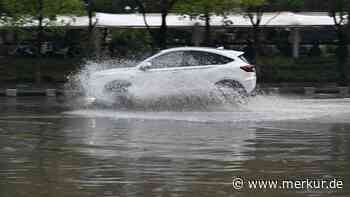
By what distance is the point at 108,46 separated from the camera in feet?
125

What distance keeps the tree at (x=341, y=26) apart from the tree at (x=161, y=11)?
639 cm

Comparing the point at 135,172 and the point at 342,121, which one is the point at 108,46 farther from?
the point at 135,172

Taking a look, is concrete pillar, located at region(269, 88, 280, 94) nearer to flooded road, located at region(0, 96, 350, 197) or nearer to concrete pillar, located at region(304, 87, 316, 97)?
concrete pillar, located at region(304, 87, 316, 97)

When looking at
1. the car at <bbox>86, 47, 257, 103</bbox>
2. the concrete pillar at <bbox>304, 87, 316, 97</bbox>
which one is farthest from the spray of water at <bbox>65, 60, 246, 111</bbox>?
the concrete pillar at <bbox>304, 87, 316, 97</bbox>

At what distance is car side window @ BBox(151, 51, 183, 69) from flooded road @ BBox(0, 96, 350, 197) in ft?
6.18

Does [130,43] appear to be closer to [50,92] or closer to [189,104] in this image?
[50,92]

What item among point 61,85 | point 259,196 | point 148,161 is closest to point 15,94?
point 61,85

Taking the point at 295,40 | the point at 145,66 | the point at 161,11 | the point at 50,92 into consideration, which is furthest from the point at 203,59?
the point at 295,40

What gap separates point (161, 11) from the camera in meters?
36.2

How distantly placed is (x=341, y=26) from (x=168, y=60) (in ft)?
50.1

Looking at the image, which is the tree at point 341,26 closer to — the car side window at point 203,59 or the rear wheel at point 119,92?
the car side window at point 203,59

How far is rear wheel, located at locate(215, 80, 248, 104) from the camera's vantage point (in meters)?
21.2

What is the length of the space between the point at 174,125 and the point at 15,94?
1410 cm

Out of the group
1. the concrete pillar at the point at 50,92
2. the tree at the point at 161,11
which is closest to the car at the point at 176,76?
the concrete pillar at the point at 50,92
